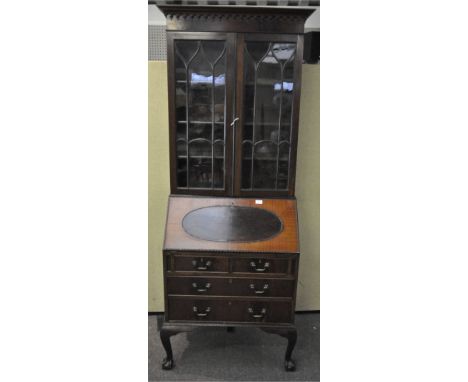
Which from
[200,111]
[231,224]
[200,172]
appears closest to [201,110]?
[200,111]

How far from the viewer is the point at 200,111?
203 centimetres

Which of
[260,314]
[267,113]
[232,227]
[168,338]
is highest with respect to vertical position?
[267,113]

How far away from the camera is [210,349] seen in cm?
231

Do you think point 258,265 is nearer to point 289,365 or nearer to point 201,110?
point 289,365

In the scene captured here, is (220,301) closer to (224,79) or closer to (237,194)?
(237,194)

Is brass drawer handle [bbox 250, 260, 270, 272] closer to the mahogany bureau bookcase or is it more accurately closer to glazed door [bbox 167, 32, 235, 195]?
the mahogany bureau bookcase

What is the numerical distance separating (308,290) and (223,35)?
6.29 ft

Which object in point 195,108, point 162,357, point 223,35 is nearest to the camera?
point 223,35

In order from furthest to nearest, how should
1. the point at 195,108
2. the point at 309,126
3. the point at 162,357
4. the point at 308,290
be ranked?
the point at 308,290
the point at 309,126
the point at 162,357
the point at 195,108

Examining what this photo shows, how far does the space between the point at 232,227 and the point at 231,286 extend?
0.33 metres

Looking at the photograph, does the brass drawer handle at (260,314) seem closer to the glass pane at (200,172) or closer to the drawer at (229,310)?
the drawer at (229,310)

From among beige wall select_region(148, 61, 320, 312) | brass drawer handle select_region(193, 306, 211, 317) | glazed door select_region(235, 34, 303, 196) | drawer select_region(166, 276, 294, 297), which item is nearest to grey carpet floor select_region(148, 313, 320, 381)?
beige wall select_region(148, 61, 320, 312)

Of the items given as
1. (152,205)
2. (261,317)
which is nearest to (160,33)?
(152,205)

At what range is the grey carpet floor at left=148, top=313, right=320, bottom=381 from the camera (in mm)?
2096
